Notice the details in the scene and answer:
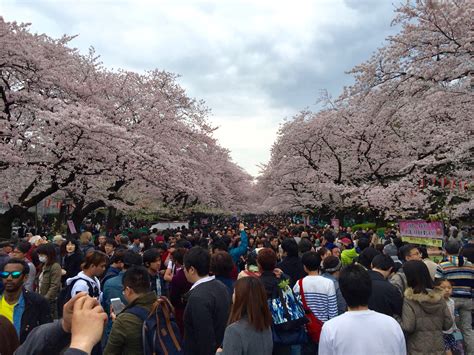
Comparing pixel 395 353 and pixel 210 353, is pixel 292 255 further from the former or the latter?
pixel 395 353

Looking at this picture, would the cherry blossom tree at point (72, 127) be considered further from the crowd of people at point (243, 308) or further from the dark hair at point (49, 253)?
the crowd of people at point (243, 308)

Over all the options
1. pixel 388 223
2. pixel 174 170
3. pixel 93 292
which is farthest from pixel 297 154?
pixel 93 292

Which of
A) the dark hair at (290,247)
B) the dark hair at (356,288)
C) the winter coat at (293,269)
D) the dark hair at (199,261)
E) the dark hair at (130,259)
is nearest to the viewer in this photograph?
the dark hair at (356,288)

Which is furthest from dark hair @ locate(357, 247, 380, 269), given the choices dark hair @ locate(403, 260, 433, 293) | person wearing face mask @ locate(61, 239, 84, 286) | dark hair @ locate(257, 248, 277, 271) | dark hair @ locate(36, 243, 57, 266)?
person wearing face mask @ locate(61, 239, 84, 286)

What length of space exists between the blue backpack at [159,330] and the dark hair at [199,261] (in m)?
0.86

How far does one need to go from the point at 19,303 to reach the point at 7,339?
6.86 feet

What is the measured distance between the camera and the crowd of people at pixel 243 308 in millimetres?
2588

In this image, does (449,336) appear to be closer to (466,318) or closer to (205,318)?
(466,318)

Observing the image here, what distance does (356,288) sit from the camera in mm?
2773

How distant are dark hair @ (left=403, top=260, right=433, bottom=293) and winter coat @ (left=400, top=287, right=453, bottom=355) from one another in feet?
0.21

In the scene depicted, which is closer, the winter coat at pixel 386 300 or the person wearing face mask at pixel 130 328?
the person wearing face mask at pixel 130 328

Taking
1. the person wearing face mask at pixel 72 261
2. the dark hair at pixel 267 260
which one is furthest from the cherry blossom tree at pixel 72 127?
the dark hair at pixel 267 260

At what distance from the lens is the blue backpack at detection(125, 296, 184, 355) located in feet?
9.72

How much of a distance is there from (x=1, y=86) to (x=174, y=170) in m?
7.48
